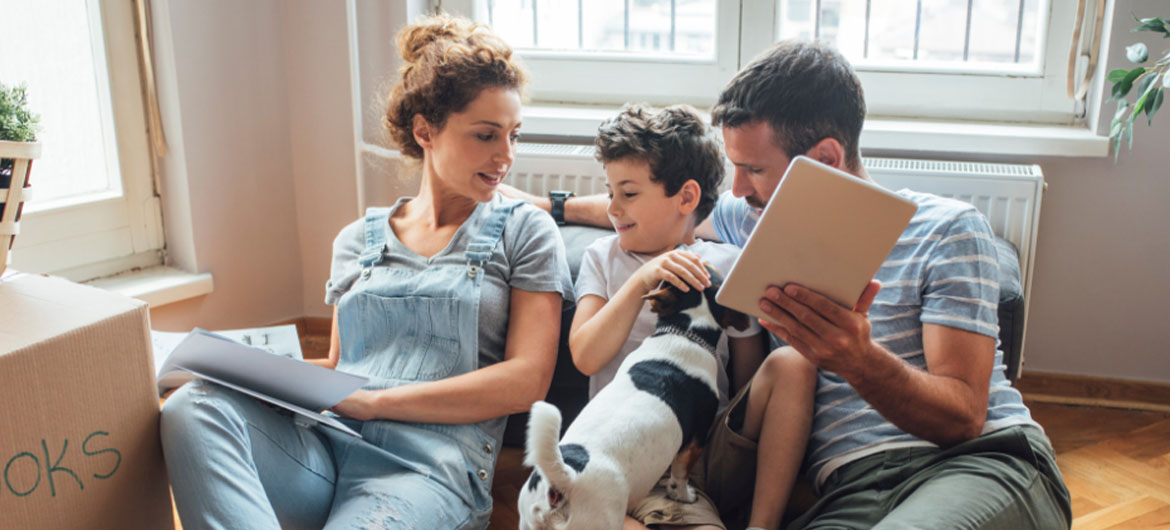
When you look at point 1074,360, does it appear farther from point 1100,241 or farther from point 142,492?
point 142,492

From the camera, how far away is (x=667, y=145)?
1512 mm

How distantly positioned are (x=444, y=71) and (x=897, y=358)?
0.84 metres

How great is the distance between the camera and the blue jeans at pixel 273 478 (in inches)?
46.8

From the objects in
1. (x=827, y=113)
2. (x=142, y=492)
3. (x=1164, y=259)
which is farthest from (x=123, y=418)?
(x=1164, y=259)

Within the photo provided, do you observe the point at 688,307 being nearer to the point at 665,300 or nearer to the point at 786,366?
the point at 665,300

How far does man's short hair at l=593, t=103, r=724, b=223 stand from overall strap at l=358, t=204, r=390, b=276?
407 millimetres

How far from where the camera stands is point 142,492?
1.24 metres

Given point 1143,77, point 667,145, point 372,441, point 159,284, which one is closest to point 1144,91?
point 1143,77

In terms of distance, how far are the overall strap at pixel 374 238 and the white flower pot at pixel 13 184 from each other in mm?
528

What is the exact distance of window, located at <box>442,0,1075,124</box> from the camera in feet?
7.56

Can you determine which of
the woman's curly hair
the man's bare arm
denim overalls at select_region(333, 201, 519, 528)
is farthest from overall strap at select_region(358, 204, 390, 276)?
the man's bare arm

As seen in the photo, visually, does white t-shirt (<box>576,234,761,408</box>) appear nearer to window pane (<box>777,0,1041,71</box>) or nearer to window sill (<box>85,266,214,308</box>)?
window pane (<box>777,0,1041,71</box>)

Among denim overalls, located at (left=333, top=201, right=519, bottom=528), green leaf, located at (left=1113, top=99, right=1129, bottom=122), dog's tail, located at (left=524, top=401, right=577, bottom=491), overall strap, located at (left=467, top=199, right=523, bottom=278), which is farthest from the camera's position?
green leaf, located at (left=1113, top=99, right=1129, bottom=122)

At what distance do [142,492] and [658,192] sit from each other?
2.85 feet
